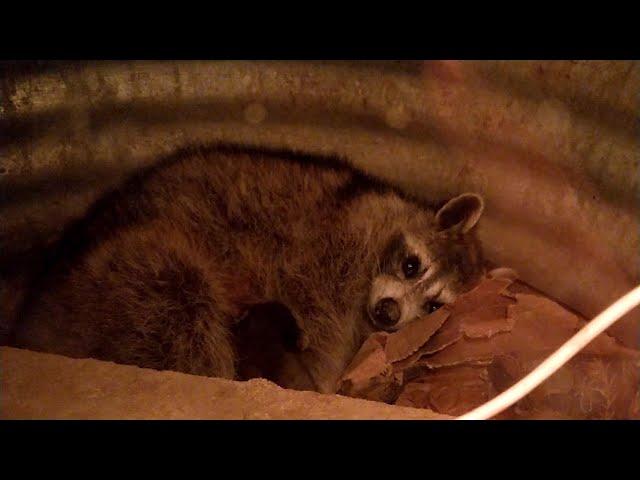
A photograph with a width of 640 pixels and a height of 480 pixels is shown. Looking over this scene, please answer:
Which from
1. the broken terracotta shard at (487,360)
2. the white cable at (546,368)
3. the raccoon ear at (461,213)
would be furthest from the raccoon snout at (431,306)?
the white cable at (546,368)

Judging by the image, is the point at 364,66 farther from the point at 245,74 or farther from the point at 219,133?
the point at 219,133

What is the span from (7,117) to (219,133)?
105 cm

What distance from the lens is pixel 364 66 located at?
3557mm

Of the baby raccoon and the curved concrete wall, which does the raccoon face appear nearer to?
the baby raccoon

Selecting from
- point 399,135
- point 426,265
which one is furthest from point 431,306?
point 399,135

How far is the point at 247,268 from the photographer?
337 centimetres

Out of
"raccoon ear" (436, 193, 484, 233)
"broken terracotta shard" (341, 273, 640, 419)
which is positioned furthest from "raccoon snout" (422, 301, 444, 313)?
"raccoon ear" (436, 193, 484, 233)

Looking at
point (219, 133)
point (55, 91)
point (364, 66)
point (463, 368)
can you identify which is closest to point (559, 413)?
point (463, 368)

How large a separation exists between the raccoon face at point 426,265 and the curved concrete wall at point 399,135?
180 mm

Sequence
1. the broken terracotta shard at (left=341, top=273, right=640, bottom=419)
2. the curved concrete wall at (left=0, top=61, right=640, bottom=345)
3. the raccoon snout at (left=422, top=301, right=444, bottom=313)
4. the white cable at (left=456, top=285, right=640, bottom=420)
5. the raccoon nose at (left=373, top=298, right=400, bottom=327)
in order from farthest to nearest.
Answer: the raccoon snout at (left=422, top=301, right=444, bottom=313) < the raccoon nose at (left=373, top=298, right=400, bottom=327) < the curved concrete wall at (left=0, top=61, right=640, bottom=345) < the broken terracotta shard at (left=341, top=273, right=640, bottom=419) < the white cable at (left=456, top=285, right=640, bottom=420)

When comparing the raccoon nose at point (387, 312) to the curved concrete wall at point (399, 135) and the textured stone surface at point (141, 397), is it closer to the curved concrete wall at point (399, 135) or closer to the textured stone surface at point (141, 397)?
the curved concrete wall at point (399, 135)

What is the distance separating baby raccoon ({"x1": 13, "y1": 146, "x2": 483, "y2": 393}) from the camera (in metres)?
3.02

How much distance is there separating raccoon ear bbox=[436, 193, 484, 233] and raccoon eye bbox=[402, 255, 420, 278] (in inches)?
9.4

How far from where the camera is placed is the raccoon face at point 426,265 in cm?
356
